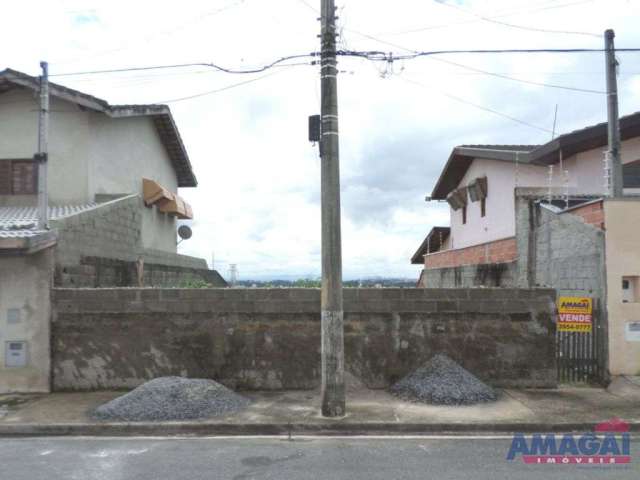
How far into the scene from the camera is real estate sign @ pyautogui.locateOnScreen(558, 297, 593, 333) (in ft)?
31.5

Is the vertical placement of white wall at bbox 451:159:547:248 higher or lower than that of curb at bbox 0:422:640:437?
higher

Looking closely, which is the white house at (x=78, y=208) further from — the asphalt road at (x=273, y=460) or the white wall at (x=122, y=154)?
the asphalt road at (x=273, y=460)

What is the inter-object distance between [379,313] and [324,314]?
2.12 meters

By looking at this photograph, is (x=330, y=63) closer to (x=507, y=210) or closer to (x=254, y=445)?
(x=254, y=445)

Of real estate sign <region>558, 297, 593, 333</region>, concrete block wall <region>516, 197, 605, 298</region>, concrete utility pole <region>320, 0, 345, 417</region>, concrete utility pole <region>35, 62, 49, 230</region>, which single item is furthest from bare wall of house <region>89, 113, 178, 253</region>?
real estate sign <region>558, 297, 593, 333</region>

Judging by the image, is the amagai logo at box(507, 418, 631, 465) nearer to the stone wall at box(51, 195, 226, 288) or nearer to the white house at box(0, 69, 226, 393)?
the white house at box(0, 69, 226, 393)

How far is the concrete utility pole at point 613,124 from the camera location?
40.0 feet

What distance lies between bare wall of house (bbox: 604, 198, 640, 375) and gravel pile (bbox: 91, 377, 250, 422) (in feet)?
21.3

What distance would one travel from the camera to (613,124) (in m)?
12.6

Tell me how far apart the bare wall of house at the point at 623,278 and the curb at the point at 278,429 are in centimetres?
251

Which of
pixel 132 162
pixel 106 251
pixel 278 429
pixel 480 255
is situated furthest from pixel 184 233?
pixel 278 429

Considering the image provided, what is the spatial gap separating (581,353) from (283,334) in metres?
5.37

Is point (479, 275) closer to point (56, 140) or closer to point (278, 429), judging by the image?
point (278, 429)

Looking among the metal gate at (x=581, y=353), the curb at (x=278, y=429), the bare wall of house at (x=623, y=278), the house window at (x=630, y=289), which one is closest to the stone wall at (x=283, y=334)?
the metal gate at (x=581, y=353)
